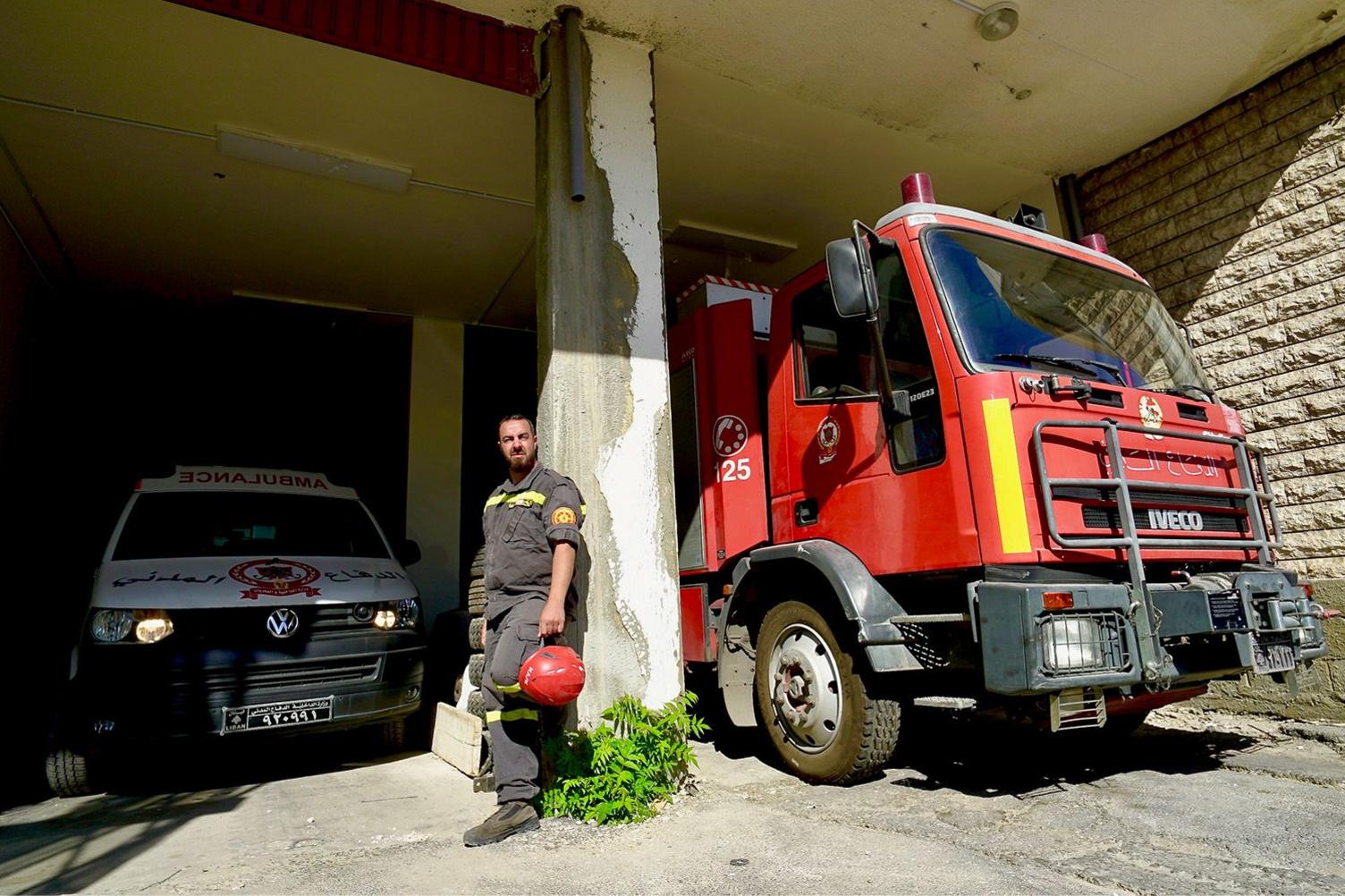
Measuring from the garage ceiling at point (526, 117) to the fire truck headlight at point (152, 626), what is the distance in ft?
11.6

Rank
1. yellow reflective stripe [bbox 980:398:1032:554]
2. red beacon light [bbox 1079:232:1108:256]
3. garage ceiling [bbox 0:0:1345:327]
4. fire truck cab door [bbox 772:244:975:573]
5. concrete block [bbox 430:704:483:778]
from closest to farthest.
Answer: yellow reflective stripe [bbox 980:398:1032:554] < fire truck cab door [bbox 772:244:975:573] < concrete block [bbox 430:704:483:778] < red beacon light [bbox 1079:232:1108:256] < garage ceiling [bbox 0:0:1345:327]

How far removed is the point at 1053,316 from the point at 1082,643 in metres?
1.75

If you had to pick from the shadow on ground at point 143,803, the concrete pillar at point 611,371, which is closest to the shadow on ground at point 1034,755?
the concrete pillar at point 611,371

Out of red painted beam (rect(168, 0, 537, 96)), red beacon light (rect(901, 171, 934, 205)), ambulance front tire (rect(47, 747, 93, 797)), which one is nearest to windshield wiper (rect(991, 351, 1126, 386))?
red beacon light (rect(901, 171, 934, 205))

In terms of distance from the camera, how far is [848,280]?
12.2 feet

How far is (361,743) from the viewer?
5840 millimetres

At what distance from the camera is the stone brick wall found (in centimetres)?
515

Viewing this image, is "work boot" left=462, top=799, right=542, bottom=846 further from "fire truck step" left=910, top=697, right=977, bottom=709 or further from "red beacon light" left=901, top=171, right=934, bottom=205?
"red beacon light" left=901, top=171, right=934, bottom=205

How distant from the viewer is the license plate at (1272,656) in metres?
3.44

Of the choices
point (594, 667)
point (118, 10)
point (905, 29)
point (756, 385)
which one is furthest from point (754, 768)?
point (118, 10)

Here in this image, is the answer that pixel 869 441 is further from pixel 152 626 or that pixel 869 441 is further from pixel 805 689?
pixel 152 626

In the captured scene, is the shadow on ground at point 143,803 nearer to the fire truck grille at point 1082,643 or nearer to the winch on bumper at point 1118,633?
the winch on bumper at point 1118,633

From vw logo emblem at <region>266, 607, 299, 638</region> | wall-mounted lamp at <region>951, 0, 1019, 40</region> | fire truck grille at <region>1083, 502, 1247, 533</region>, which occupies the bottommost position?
vw logo emblem at <region>266, 607, 299, 638</region>

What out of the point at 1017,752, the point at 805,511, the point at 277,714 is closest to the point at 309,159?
the point at 277,714
